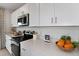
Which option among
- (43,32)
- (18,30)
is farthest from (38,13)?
(18,30)

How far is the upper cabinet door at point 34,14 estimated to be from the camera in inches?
82.7

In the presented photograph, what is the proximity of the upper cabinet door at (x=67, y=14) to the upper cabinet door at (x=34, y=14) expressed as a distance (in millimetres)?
583

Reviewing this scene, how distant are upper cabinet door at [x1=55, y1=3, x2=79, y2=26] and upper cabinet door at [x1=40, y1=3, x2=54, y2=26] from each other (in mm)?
123

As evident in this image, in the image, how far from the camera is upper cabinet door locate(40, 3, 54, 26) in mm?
1679

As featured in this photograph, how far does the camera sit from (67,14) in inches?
55.4

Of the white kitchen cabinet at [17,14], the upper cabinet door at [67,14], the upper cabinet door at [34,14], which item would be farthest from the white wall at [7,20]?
the upper cabinet door at [67,14]

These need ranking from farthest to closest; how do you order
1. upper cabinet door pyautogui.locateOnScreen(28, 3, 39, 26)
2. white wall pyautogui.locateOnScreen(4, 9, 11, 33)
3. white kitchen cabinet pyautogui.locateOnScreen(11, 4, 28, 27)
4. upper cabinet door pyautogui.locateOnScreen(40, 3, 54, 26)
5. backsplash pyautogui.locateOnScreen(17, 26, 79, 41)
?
white kitchen cabinet pyautogui.locateOnScreen(11, 4, 28, 27) < white wall pyautogui.locateOnScreen(4, 9, 11, 33) < upper cabinet door pyautogui.locateOnScreen(28, 3, 39, 26) < upper cabinet door pyautogui.locateOnScreen(40, 3, 54, 26) < backsplash pyautogui.locateOnScreen(17, 26, 79, 41)

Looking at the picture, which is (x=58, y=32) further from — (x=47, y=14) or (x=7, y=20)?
(x=7, y=20)

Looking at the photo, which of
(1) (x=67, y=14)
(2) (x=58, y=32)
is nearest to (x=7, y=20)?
(2) (x=58, y=32)

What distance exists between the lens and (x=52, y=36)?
2.00 m

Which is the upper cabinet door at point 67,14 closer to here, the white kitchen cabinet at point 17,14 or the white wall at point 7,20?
the white kitchen cabinet at point 17,14

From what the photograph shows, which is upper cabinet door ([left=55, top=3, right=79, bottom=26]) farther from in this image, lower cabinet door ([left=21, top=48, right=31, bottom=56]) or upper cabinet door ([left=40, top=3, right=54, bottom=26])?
lower cabinet door ([left=21, top=48, right=31, bottom=56])

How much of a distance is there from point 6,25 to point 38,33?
740mm

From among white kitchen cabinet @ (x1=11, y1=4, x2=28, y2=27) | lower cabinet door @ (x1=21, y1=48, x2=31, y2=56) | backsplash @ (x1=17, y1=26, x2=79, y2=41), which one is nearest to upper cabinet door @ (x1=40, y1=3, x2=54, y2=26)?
backsplash @ (x1=17, y1=26, x2=79, y2=41)
